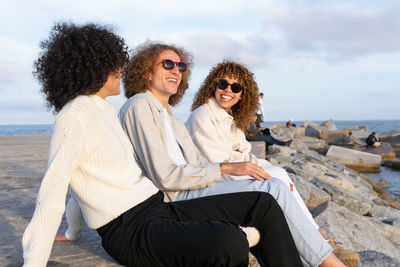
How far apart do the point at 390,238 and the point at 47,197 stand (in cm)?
485

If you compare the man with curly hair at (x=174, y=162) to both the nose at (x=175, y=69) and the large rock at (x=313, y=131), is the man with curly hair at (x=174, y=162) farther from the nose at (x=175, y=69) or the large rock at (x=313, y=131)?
the large rock at (x=313, y=131)

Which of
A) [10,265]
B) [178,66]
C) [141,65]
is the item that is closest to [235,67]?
[178,66]

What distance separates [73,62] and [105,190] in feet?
2.24

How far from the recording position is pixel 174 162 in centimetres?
251

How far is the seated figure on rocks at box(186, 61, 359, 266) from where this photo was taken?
3.35 m

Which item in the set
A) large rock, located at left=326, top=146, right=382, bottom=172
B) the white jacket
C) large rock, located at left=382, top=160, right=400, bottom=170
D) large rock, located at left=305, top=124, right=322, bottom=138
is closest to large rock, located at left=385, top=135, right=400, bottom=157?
large rock, located at left=305, top=124, right=322, bottom=138

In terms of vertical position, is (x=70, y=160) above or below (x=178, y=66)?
below

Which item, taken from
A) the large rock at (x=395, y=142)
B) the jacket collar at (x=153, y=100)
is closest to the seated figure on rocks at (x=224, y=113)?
the jacket collar at (x=153, y=100)

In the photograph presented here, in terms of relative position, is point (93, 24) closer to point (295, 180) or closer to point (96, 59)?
point (96, 59)

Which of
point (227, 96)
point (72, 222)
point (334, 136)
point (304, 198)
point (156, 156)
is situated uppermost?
point (227, 96)

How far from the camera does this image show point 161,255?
1.93 meters

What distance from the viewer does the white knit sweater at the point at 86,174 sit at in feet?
5.81

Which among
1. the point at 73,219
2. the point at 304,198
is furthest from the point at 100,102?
the point at 304,198

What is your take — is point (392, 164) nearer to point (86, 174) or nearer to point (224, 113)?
point (224, 113)
